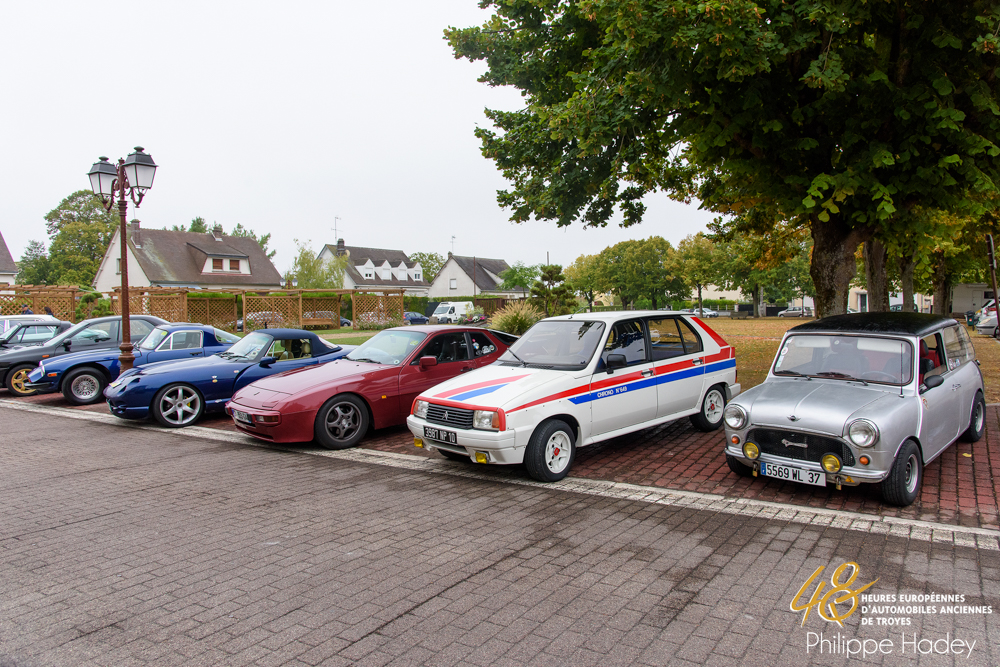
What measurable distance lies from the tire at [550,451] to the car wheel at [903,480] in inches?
110

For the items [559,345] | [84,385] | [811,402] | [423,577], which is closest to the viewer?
[423,577]

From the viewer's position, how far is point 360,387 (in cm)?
810

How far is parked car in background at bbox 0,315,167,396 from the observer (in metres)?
13.2

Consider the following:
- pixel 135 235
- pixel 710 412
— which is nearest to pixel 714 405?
pixel 710 412

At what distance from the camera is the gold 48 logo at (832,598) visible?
3434mm

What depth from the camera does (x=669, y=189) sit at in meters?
14.4

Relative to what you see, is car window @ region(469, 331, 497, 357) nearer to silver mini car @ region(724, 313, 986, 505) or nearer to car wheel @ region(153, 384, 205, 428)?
silver mini car @ region(724, 313, 986, 505)

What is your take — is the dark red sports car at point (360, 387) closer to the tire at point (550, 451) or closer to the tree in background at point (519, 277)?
the tire at point (550, 451)

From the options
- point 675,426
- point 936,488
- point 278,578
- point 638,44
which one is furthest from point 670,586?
point 638,44

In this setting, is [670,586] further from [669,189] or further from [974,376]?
[669,189]

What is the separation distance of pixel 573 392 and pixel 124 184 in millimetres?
11125

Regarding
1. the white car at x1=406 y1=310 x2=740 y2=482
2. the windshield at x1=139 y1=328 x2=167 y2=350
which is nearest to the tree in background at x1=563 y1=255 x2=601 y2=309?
the windshield at x1=139 y1=328 x2=167 y2=350

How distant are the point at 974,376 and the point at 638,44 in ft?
18.3

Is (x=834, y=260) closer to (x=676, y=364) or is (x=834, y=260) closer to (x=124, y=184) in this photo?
(x=676, y=364)
